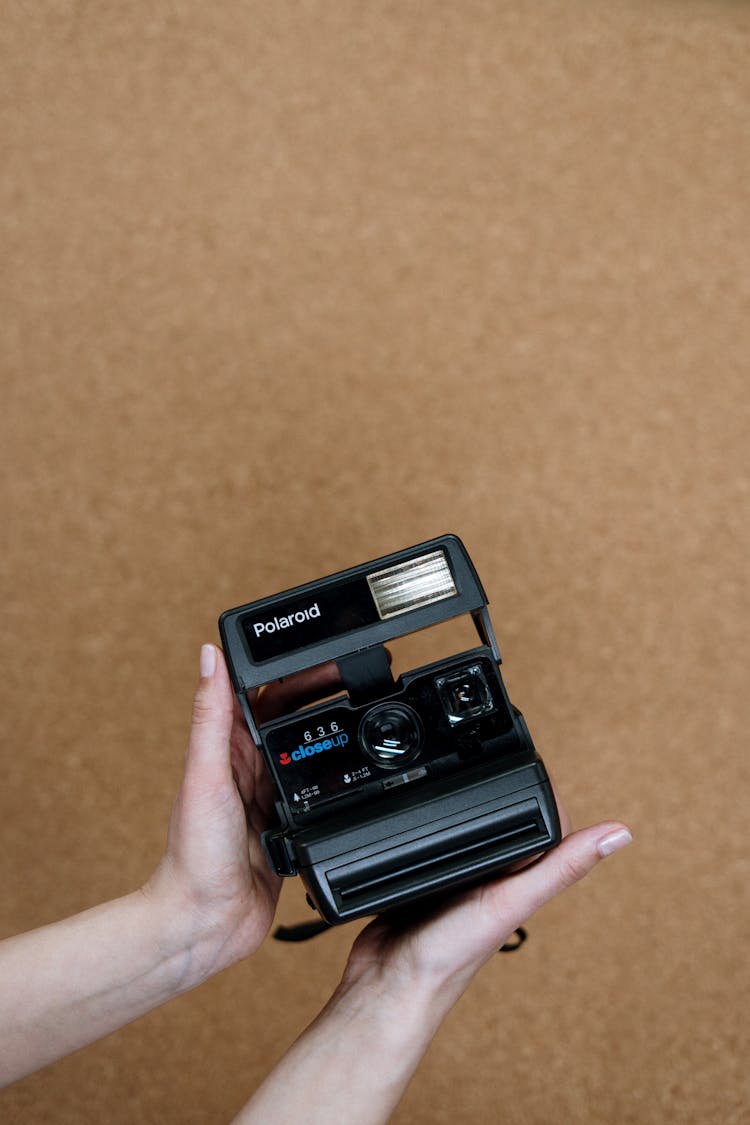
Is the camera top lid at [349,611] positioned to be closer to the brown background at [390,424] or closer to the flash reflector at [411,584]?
the flash reflector at [411,584]

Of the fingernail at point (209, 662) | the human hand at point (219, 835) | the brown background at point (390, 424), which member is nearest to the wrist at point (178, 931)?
the human hand at point (219, 835)

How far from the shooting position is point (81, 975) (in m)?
Answer: 1.14

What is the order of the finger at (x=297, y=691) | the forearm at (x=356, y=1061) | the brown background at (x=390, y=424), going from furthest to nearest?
the brown background at (x=390, y=424) < the finger at (x=297, y=691) < the forearm at (x=356, y=1061)

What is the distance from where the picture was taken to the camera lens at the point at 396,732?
1075mm

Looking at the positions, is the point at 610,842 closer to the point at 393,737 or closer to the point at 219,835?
the point at 393,737

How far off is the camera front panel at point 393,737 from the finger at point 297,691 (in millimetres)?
214

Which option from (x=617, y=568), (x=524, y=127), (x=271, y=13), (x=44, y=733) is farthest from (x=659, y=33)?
(x=44, y=733)

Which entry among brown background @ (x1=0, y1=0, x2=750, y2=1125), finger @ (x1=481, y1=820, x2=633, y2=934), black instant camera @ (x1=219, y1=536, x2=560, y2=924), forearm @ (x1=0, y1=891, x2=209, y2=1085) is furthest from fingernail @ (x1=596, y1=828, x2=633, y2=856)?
brown background @ (x1=0, y1=0, x2=750, y2=1125)

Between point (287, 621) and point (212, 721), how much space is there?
15 cm

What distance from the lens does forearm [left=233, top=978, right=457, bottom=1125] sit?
100 cm

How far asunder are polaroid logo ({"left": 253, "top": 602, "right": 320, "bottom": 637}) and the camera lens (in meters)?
0.13

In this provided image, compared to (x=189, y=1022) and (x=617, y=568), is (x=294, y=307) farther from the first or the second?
(x=189, y=1022)

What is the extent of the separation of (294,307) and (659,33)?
35.1 inches

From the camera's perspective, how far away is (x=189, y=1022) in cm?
172
